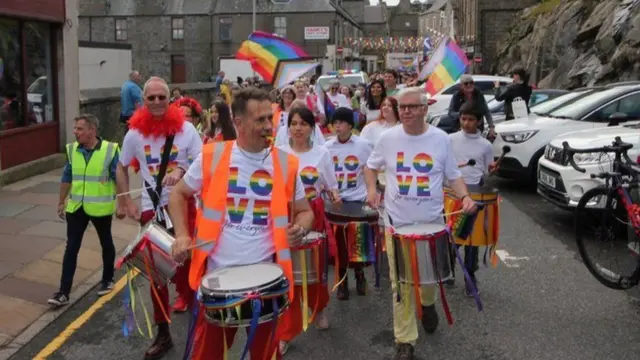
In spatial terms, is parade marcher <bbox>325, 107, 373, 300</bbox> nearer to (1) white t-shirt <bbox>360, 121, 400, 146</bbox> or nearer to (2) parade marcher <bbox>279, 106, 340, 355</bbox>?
(2) parade marcher <bbox>279, 106, 340, 355</bbox>

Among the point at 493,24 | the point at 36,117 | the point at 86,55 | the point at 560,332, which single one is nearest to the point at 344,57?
the point at 493,24

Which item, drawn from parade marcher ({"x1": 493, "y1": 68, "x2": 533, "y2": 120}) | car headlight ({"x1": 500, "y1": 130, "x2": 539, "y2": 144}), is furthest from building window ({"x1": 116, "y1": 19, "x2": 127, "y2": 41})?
car headlight ({"x1": 500, "y1": 130, "x2": 539, "y2": 144})

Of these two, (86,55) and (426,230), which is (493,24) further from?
(426,230)

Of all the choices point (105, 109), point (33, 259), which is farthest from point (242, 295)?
point (105, 109)

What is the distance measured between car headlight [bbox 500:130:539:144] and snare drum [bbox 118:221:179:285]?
26.4ft

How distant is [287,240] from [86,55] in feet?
63.9

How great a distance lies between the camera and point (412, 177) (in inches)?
189

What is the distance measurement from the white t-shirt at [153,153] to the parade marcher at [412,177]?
1515 millimetres

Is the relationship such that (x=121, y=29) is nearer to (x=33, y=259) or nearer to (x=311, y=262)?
(x=33, y=259)

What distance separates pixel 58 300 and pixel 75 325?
1.35 ft

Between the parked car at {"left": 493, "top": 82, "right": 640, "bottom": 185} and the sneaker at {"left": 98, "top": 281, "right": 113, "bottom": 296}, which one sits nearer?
the sneaker at {"left": 98, "top": 281, "right": 113, "bottom": 296}

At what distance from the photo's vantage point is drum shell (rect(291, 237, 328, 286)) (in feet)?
14.7

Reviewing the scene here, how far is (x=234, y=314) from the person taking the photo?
318cm

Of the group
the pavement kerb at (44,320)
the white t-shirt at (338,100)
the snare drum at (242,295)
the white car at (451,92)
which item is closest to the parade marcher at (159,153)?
the pavement kerb at (44,320)
